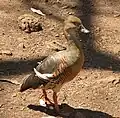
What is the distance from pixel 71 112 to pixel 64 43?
1.08 m

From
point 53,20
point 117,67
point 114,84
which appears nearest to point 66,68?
point 114,84

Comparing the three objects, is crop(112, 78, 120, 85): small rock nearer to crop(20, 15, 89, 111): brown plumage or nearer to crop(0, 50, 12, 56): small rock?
crop(20, 15, 89, 111): brown plumage

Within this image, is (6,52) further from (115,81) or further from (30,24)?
(115,81)

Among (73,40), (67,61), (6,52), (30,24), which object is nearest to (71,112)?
(67,61)

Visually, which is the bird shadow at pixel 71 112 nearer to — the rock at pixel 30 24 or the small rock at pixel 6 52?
the small rock at pixel 6 52

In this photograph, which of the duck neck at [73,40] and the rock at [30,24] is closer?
the duck neck at [73,40]

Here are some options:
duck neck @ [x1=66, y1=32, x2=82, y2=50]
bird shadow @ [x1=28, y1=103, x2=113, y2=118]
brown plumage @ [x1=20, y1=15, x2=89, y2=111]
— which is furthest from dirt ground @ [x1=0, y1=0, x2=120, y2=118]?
duck neck @ [x1=66, y1=32, x2=82, y2=50]

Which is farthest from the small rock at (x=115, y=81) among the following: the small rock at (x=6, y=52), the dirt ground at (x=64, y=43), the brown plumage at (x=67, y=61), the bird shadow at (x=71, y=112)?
the small rock at (x=6, y=52)

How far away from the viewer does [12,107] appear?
11.4ft

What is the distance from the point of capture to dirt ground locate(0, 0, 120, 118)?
350cm

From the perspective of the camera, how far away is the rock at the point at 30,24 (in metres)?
4.38

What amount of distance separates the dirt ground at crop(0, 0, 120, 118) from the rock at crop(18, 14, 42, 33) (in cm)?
5

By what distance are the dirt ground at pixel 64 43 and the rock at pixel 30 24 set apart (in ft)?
0.15

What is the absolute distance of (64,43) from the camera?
434 cm
